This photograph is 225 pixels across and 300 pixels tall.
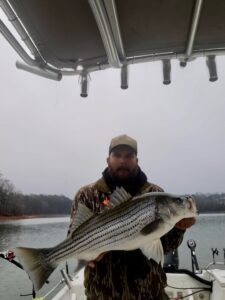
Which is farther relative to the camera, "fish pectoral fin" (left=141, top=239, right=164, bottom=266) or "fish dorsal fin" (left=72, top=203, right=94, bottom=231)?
"fish dorsal fin" (left=72, top=203, right=94, bottom=231)

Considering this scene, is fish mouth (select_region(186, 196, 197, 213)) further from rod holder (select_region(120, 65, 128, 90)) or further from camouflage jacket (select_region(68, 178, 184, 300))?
rod holder (select_region(120, 65, 128, 90))

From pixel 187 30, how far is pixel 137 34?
0.55 m

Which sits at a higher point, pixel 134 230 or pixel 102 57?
pixel 102 57

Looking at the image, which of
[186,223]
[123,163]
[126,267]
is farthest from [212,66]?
[126,267]

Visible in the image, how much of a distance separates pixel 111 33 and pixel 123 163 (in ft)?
4.65

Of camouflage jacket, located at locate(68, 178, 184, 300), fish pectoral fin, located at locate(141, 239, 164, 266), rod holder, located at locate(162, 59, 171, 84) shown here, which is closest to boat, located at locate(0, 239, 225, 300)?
camouflage jacket, located at locate(68, 178, 184, 300)

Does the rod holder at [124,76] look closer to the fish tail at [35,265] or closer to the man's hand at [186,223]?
the man's hand at [186,223]

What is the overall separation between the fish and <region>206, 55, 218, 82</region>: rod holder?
7.38 ft

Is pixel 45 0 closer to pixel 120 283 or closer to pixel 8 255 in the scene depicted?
pixel 120 283

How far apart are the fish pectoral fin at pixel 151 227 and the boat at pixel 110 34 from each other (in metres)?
2.04

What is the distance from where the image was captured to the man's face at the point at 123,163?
3.53 metres

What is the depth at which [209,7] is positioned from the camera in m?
3.61

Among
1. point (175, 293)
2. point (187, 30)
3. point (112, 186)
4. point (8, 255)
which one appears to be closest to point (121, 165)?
point (112, 186)

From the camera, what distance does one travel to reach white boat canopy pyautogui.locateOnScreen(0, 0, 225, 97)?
3555 mm
